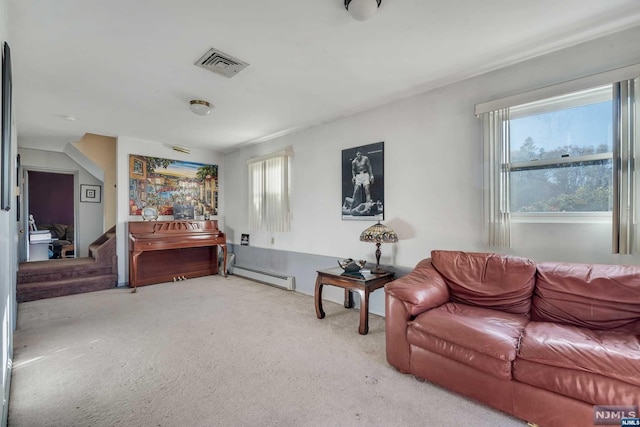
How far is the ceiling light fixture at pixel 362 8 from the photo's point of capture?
1.62 m

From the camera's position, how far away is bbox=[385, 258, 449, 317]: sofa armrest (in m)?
1.98

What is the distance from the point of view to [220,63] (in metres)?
2.35

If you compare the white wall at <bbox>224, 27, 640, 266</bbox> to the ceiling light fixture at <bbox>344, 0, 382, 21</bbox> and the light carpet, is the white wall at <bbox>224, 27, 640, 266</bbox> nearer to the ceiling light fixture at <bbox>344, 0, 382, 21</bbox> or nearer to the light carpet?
the light carpet

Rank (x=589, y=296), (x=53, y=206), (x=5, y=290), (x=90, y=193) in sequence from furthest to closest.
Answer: (x=53, y=206), (x=90, y=193), (x=589, y=296), (x=5, y=290)

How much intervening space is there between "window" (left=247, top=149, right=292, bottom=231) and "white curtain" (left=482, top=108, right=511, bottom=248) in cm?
266

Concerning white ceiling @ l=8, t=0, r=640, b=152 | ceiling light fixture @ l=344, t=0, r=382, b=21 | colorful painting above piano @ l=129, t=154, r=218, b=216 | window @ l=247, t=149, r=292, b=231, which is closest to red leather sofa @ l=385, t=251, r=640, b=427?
white ceiling @ l=8, t=0, r=640, b=152

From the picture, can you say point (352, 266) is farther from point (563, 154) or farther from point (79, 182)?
point (79, 182)

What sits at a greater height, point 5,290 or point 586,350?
point 5,290

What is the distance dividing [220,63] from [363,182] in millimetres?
1894

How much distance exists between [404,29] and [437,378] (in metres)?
2.31

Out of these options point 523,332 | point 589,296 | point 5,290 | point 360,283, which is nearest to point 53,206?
point 5,290

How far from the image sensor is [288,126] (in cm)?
407

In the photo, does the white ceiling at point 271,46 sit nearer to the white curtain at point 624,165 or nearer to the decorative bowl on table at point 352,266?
the white curtain at point 624,165

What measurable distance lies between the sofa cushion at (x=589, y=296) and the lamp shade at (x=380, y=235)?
118 cm
